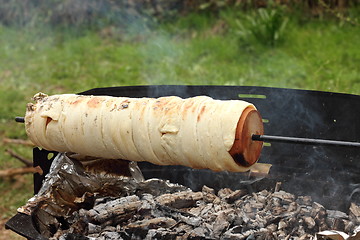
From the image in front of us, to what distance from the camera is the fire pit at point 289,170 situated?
2.80m

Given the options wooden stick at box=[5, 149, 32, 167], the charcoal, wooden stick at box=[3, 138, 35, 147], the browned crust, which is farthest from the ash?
wooden stick at box=[3, 138, 35, 147]

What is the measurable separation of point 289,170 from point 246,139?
98cm

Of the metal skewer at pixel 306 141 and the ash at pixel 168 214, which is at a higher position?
the metal skewer at pixel 306 141

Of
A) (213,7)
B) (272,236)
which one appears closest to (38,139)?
(272,236)

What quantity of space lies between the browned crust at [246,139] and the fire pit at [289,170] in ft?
1.28

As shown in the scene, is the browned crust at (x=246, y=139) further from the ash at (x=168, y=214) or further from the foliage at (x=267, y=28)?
the foliage at (x=267, y=28)

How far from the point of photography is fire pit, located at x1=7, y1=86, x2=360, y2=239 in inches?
110

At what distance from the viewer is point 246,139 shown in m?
2.35

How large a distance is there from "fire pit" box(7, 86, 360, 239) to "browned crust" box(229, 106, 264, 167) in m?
0.39

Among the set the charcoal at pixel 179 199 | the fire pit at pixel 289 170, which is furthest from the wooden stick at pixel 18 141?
the charcoal at pixel 179 199

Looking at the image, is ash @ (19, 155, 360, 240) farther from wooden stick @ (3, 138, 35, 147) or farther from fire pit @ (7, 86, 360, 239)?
wooden stick @ (3, 138, 35, 147)

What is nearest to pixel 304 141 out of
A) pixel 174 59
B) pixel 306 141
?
pixel 306 141

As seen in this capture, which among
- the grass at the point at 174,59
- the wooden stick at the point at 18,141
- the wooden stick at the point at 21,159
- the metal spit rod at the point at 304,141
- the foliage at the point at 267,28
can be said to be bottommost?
the wooden stick at the point at 21,159

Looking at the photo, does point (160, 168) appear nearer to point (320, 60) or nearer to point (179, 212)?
point (179, 212)
